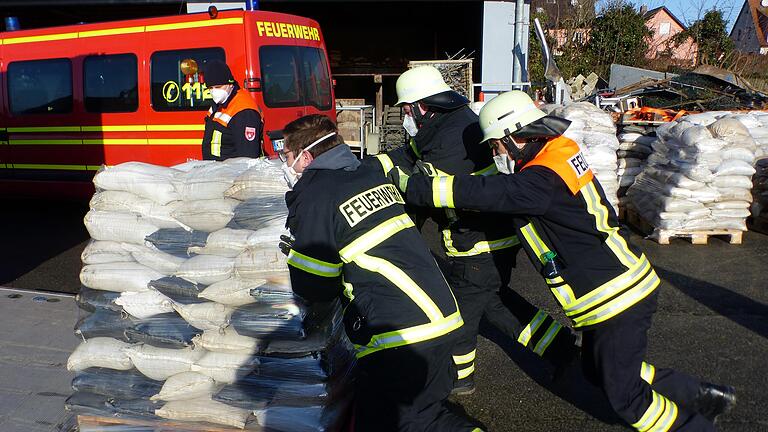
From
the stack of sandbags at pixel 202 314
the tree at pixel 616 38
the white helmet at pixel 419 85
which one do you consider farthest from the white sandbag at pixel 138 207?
the tree at pixel 616 38

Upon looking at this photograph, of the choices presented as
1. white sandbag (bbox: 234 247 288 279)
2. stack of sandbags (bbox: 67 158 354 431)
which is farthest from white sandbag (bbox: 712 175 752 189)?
white sandbag (bbox: 234 247 288 279)

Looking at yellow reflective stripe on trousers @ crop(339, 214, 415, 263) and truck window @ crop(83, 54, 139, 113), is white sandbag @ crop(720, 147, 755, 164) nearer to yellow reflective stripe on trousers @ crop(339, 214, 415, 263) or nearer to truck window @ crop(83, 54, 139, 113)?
yellow reflective stripe on trousers @ crop(339, 214, 415, 263)

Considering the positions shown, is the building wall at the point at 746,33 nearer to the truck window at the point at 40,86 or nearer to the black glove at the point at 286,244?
the truck window at the point at 40,86

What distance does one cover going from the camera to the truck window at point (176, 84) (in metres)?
6.80

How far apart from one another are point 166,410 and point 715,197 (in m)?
5.63

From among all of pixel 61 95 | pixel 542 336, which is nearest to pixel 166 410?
pixel 542 336

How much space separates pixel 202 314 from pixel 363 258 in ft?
2.92

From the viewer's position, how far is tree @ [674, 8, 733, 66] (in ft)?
71.4

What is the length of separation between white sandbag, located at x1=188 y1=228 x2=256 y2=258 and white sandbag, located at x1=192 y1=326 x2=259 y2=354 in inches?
13.4

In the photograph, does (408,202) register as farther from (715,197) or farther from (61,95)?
(61,95)

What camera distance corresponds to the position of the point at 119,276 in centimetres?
290

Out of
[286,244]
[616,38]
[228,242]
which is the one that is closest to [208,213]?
[228,242]

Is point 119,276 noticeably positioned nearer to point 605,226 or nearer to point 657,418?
point 605,226

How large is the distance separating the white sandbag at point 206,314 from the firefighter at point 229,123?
8.30ft
